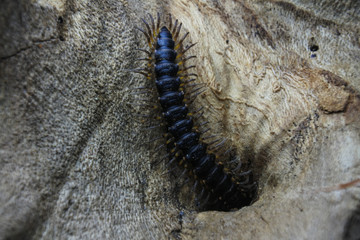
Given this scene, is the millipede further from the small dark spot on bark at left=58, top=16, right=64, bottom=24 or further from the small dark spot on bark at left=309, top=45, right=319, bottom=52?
the small dark spot on bark at left=309, top=45, right=319, bottom=52

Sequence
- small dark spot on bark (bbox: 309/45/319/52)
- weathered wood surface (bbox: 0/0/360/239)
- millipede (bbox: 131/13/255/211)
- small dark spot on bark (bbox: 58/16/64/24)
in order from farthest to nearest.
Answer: millipede (bbox: 131/13/255/211)
small dark spot on bark (bbox: 309/45/319/52)
small dark spot on bark (bbox: 58/16/64/24)
weathered wood surface (bbox: 0/0/360/239)

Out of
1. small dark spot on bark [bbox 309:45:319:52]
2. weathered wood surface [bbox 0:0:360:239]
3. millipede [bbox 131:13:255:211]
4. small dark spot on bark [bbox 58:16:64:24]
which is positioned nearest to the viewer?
weathered wood surface [bbox 0:0:360:239]

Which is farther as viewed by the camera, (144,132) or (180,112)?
(180,112)

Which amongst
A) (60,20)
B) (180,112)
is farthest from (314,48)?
(60,20)

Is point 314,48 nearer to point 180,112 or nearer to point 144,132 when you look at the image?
point 180,112

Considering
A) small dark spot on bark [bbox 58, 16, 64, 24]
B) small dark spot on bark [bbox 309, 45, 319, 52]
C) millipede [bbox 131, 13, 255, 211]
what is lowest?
millipede [bbox 131, 13, 255, 211]

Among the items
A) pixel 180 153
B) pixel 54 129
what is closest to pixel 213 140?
pixel 180 153

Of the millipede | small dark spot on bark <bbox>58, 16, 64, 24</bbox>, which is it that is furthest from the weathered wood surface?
the millipede
